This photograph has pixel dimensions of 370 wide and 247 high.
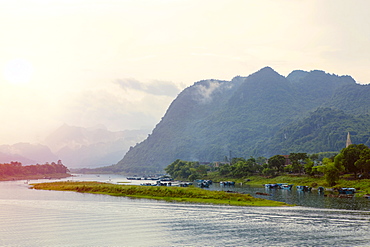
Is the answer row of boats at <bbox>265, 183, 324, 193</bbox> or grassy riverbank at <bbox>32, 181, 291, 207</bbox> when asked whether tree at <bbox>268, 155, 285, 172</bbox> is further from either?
grassy riverbank at <bbox>32, 181, 291, 207</bbox>

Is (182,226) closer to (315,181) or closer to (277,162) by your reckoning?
(315,181)

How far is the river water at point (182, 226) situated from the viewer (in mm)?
42625

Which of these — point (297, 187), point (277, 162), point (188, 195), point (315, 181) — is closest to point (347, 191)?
point (297, 187)

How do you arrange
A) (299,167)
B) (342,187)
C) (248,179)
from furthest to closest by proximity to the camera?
(248,179)
(299,167)
(342,187)

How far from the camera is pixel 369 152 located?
122938 mm

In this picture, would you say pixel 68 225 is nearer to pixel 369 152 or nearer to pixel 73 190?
pixel 73 190

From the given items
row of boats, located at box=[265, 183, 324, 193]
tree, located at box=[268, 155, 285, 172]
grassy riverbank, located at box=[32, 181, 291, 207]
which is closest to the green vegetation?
tree, located at box=[268, 155, 285, 172]

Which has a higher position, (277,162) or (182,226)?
(277,162)

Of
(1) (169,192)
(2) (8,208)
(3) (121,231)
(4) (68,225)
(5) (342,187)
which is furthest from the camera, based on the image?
(5) (342,187)

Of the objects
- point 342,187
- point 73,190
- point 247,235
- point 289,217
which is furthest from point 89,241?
point 342,187

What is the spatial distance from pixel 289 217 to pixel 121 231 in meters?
28.0

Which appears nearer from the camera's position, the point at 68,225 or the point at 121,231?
the point at 121,231

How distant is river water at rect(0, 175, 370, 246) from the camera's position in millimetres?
42625

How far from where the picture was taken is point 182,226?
5125 cm
